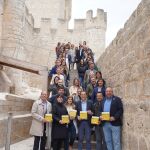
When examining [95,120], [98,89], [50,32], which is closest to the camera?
[95,120]

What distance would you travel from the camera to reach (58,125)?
7.34m

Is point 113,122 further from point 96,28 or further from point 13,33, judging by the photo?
point 96,28

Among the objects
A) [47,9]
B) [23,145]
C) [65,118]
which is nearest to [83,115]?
[65,118]

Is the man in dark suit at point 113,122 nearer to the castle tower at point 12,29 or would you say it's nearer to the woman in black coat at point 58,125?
the woman in black coat at point 58,125

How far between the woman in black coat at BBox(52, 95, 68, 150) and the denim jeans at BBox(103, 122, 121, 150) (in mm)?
946

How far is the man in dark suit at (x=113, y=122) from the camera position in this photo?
6674 mm

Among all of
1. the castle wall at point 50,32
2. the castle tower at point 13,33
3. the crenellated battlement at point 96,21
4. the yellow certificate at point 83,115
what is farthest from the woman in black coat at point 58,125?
the crenellated battlement at point 96,21

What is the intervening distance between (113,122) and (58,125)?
1262 mm

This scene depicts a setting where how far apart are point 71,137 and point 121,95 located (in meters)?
1.57

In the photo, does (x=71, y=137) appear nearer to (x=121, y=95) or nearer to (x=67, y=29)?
(x=121, y=95)

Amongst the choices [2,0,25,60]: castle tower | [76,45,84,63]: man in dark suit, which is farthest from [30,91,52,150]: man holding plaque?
[2,0,25,60]: castle tower

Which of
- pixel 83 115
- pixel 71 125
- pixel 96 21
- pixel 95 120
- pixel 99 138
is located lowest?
pixel 99 138

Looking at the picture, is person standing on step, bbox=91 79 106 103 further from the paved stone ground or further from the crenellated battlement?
the crenellated battlement

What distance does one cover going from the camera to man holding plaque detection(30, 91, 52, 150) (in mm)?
7551
